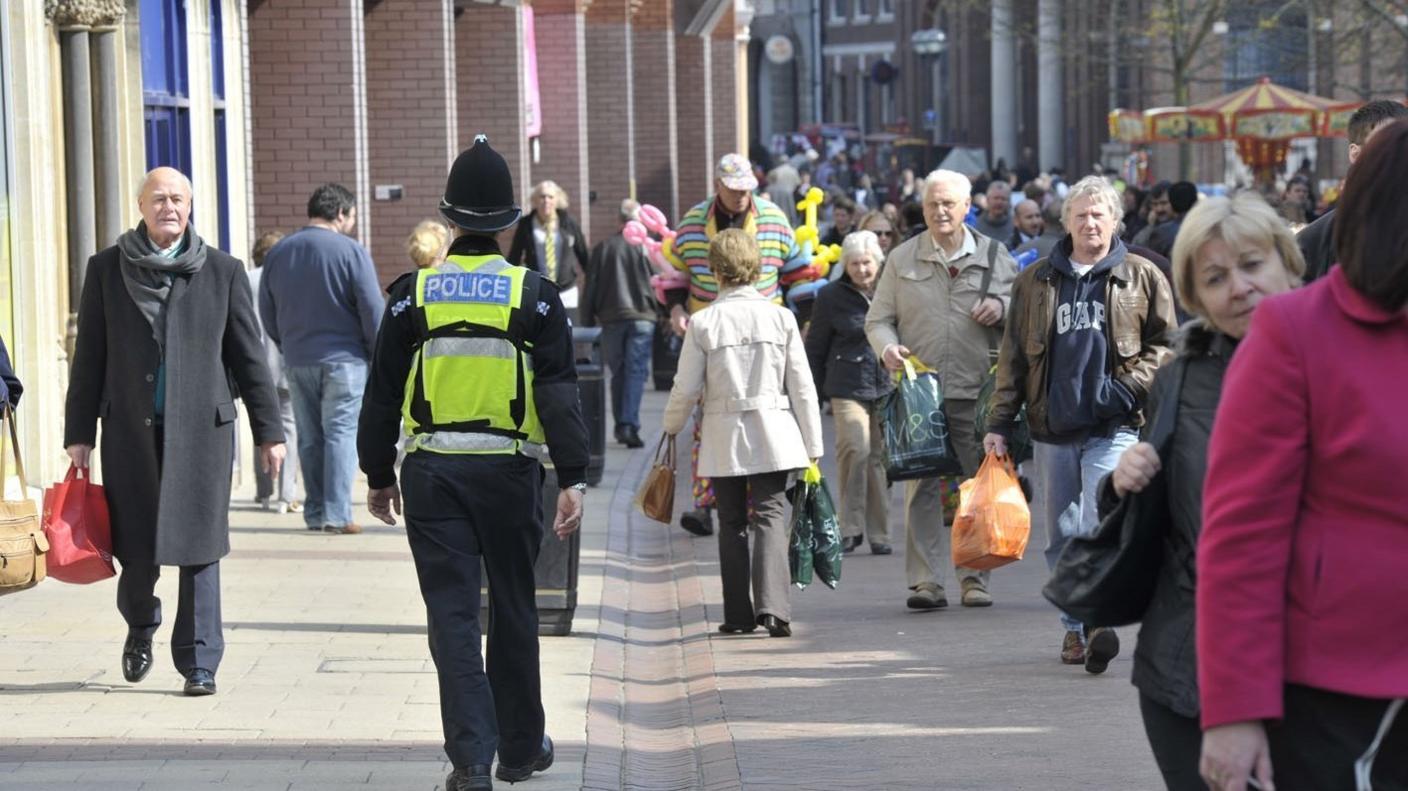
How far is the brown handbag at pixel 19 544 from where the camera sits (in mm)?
7047

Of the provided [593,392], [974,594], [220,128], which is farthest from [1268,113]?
[974,594]

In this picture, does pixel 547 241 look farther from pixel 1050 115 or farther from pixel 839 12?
pixel 839 12

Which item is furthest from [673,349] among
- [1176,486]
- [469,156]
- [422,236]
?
[1176,486]

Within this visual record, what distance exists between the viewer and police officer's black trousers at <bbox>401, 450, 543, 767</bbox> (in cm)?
615

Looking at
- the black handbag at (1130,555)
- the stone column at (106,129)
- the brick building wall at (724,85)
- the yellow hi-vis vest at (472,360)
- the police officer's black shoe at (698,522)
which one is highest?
the brick building wall at (724,85)

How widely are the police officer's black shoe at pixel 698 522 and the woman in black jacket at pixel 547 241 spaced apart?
4390 millimetres

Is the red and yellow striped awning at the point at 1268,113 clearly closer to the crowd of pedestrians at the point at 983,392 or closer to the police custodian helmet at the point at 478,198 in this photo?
the crowd of pedestrians at the point at 983,392

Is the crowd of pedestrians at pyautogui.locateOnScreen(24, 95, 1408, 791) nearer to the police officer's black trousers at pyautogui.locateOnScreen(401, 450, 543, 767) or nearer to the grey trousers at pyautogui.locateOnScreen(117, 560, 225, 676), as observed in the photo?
the grey trousers at pyautogui.locateOnScreen(117, 560, 225, 676)

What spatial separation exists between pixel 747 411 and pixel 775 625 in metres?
0.89

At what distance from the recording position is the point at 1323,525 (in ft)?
10.8

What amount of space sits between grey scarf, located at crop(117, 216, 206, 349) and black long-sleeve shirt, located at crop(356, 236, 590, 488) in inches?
63.3

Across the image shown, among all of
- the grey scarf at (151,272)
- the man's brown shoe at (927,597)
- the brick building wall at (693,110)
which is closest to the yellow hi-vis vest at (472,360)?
the grey scarf at (151,272)

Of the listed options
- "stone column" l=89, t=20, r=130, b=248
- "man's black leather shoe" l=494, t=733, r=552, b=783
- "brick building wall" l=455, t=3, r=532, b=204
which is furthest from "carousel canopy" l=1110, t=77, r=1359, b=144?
"man's black leather shoe" l=494, t=733, r=552, b=783

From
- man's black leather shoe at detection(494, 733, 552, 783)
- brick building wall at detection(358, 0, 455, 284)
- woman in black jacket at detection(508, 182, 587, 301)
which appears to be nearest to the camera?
man's black leather shoe at detection(494, 733, 552, 783)
